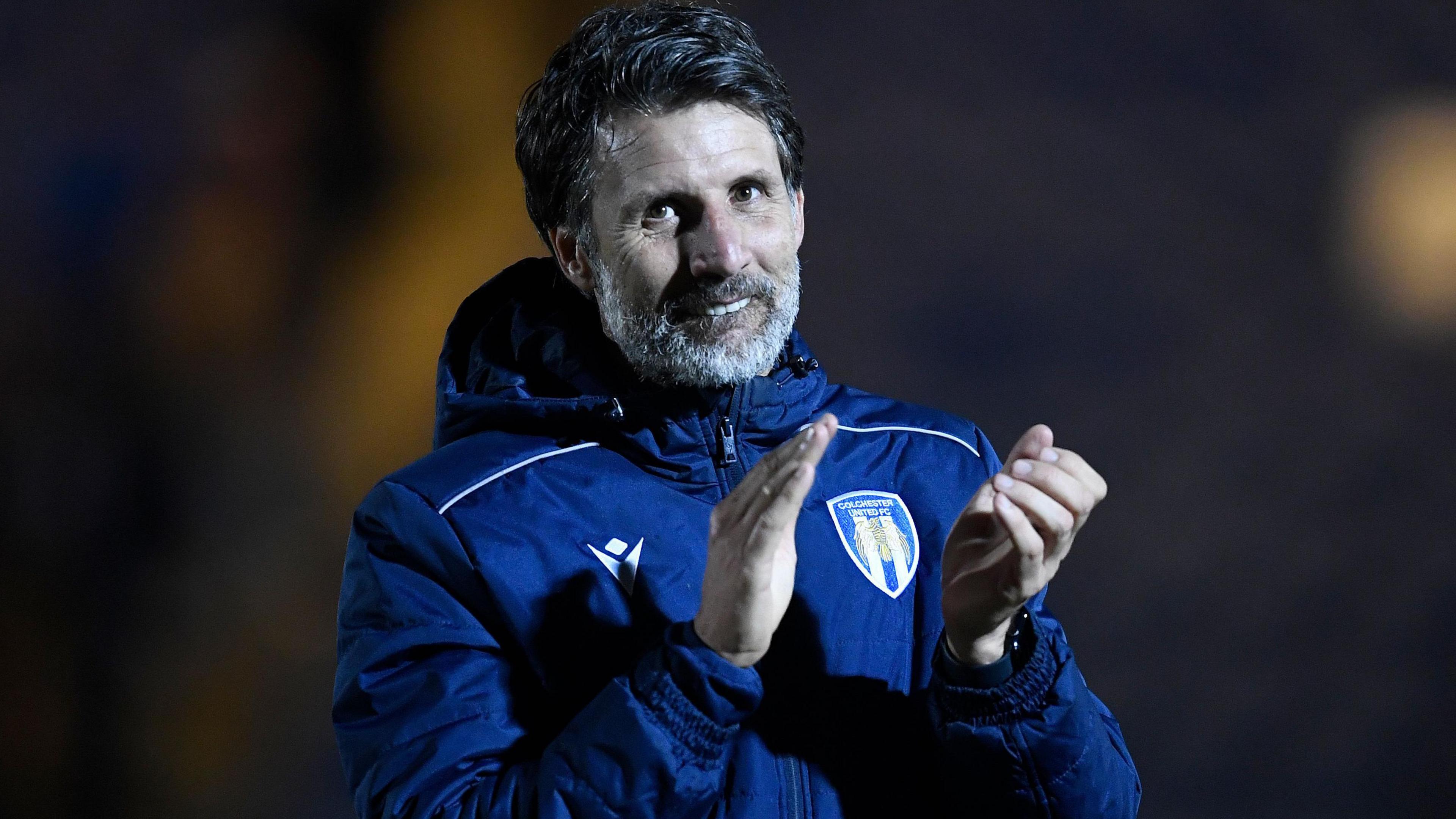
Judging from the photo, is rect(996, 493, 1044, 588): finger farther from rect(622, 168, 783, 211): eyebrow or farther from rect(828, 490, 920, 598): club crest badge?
rect(622, 168, 783, 211): eyebrow

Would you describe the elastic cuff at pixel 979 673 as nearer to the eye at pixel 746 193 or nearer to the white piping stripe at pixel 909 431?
the white piping stripe at pixel 909 431

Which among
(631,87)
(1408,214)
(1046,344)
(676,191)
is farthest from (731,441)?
(1408,214)

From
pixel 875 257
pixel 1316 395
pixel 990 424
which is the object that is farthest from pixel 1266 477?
pixel 875 257

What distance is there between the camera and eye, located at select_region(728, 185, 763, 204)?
3.60 feet

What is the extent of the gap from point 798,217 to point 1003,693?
0.51 metres

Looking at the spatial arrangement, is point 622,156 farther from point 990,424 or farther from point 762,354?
point 990,424

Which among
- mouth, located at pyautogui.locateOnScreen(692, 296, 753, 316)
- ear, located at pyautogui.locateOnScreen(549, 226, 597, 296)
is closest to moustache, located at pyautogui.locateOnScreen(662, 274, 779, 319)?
mouth, located at pyautogui.locateOnScreen(692, 296, 753, 316)

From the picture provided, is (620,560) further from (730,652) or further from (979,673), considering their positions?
(979,673)

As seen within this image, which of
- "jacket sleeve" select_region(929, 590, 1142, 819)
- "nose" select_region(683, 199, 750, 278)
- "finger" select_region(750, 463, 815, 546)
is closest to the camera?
"finger" select_region(750, 463, 815, 546)

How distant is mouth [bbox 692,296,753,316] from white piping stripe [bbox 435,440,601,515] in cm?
14

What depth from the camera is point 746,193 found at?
3.62ft

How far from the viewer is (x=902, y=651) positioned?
1054 millimetres

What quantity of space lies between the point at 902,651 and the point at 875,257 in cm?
127

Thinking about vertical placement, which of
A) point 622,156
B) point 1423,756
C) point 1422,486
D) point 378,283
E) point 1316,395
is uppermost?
point 622,156
